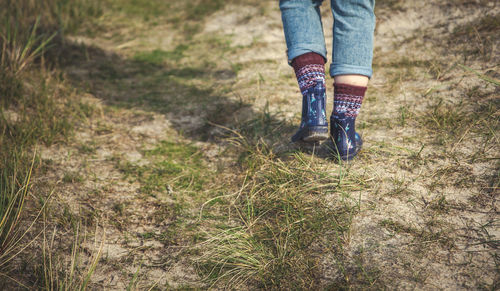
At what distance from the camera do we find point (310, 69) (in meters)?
1.63

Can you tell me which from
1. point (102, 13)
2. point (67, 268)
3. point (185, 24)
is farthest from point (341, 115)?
point (102, 13)

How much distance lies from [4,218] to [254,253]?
3.29 feet

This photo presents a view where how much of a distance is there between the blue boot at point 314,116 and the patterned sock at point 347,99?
0.22 feet

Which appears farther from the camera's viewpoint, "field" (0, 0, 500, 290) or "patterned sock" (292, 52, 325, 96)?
"patterned sock" (292, 52, 325, 96)

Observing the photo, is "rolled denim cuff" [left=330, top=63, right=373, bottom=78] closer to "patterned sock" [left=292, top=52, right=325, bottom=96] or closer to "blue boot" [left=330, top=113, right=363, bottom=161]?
"patterned sock" [left=292, top=52, right=325, bottom=96]

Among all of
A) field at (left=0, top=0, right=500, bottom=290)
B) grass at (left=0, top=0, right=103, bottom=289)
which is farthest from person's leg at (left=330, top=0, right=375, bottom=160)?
grass at (left=0, top=0, right=103, bottom=289)

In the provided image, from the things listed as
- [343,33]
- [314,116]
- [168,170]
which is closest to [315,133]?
[314,116]

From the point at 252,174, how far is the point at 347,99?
580mm

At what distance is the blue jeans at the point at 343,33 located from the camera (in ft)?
5.07

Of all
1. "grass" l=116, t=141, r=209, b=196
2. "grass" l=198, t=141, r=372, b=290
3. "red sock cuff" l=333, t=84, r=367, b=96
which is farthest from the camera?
"grass" l=116, t=141, r=209, b=196

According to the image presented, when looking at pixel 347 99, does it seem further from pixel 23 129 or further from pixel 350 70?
pixel 23 129

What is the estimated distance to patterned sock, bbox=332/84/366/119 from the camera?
1581 mm

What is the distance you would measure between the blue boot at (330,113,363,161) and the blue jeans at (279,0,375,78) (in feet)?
0.69

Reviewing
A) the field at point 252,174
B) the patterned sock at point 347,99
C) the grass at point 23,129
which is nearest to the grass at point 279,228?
the field at point 252,174
